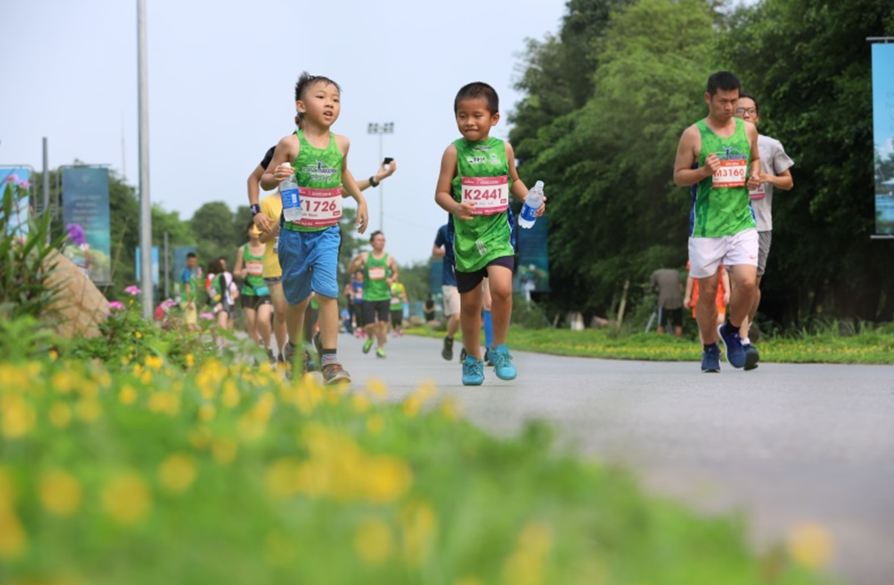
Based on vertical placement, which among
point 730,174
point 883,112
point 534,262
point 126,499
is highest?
point 883,112

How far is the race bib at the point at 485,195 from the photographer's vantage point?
987 cm

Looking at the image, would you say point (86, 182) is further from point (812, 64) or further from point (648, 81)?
point (812, 64)

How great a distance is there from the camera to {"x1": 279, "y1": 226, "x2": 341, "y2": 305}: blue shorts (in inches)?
388

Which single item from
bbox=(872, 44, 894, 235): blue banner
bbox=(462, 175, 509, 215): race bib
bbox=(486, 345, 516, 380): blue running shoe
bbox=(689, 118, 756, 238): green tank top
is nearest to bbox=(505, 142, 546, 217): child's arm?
bbox=(462, 175, 509, 215): race bib

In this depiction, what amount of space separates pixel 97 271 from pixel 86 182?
10.9 feet

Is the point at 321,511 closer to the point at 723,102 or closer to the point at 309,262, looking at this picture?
the point at 309,262

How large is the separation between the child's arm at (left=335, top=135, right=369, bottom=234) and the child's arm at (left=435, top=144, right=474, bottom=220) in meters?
0.50

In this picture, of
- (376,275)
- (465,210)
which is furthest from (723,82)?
(376,275)

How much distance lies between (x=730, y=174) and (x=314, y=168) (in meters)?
3.33

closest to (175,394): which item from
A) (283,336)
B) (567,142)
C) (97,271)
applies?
(283,336)

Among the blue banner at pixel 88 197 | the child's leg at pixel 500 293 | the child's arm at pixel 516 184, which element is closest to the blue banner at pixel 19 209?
the child's leg at pixel 500 293

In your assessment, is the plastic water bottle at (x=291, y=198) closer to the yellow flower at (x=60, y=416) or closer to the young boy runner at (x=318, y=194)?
the young boy runner at (x=318, y=194)

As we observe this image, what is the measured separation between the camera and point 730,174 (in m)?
11.4

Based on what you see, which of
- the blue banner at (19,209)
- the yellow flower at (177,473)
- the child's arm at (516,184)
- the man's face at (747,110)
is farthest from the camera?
the man's face at (747,110)
